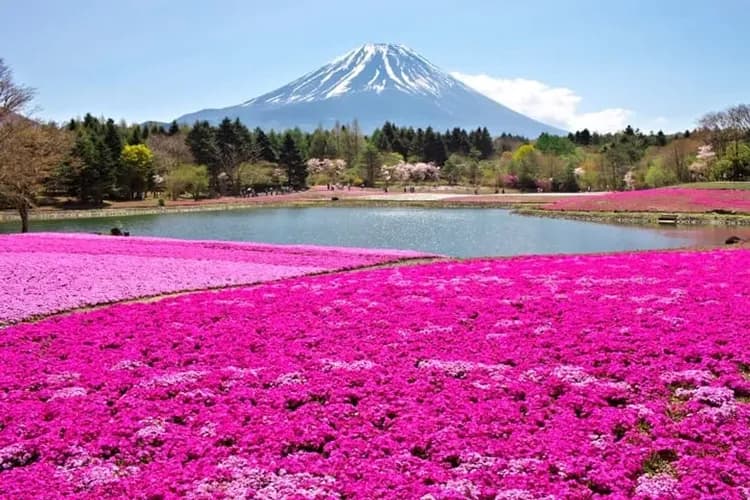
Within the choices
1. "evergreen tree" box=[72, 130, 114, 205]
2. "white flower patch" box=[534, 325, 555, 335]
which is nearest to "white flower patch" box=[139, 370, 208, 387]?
"white flower patch" box=[534, 325, 555, 335]

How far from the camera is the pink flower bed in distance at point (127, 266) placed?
1756cm

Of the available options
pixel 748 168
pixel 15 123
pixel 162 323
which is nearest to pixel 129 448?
pixel 162 323

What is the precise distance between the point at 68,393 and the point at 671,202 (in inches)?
2304

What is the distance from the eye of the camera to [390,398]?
364 inches

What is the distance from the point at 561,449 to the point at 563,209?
57.9 m

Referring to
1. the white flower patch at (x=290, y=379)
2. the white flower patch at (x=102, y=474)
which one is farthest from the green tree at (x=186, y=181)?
the white flower patch at (x=102, y=474)

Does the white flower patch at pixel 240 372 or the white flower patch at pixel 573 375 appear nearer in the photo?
the white flower patch at pixel 573 375

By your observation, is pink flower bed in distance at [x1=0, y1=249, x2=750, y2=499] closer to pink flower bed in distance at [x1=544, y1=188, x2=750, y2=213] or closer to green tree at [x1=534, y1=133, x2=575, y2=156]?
pink flower bed in distance at [x1=544, y1=188, x2=750, y2=213]

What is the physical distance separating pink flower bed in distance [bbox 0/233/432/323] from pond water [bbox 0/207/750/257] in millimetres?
9097

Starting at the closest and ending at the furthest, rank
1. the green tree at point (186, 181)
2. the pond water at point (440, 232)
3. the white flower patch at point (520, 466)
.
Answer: the white flower patch at point (520, 466) → the pond water at point (440, 232) → the green tree at point (186, 181)

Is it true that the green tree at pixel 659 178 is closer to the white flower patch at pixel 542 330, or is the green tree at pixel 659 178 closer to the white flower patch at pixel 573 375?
the white flower patch at pixel 542 330

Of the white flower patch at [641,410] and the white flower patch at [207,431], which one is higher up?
the white flower patch at [207,431]

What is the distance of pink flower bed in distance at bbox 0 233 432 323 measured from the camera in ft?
57.6

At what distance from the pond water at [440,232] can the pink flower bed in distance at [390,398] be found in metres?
19.4
